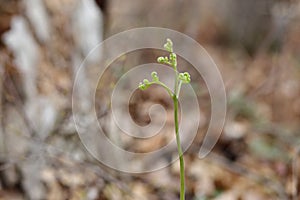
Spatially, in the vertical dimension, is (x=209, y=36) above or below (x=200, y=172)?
above

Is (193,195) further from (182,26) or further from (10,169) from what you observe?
(182,26)

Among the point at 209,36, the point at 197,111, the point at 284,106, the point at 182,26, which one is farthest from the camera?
the point at 209,36

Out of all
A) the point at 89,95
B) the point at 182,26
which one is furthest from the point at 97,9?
the point at 182,26

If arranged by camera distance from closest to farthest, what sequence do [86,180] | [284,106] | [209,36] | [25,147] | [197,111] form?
[86,180] → [25,147] → [197,111] → [284,106] → [209,36]

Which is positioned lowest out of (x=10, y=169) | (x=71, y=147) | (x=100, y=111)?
(x=10, y=169)

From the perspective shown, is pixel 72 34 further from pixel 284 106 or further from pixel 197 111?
pixel 284 106

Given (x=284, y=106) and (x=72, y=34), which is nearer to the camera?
(x=72, y=34)
